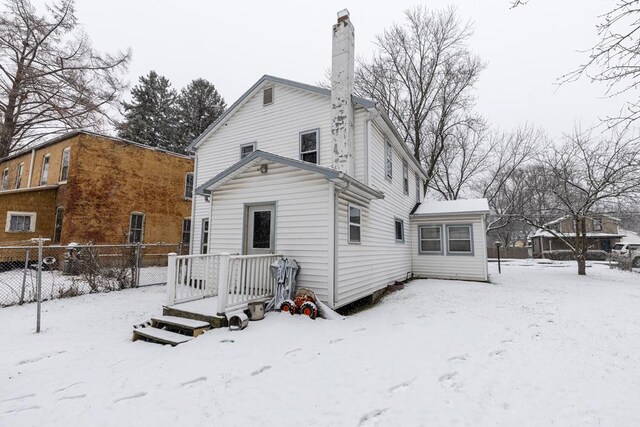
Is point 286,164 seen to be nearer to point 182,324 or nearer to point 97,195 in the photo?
point 182,324

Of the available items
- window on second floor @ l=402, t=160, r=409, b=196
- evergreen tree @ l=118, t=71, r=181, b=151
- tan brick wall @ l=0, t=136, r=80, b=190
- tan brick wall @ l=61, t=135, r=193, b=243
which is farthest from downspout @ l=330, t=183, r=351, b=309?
evergreen tree @ l=118, t=71, r=181, b=151

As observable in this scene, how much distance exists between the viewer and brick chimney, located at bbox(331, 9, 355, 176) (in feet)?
27.5

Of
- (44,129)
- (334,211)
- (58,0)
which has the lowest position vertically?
(334,211)

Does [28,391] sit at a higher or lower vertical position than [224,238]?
lower

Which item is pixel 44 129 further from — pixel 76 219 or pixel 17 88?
pixel 76 219

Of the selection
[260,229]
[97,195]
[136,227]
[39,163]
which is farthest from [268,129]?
[39,163]

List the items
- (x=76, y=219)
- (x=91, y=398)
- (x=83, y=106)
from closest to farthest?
(x=91, y=398), (x=76, y=219), (x=83, y=106)

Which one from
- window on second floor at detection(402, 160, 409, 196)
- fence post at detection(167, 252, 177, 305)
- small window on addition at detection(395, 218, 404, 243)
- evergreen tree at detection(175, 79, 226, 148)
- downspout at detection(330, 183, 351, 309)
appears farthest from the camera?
evergreen tree at detection(175, 79, 226, 148)

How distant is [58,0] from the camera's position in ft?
56.6

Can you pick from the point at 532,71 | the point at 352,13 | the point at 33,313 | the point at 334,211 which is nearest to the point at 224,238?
the point at 334,211

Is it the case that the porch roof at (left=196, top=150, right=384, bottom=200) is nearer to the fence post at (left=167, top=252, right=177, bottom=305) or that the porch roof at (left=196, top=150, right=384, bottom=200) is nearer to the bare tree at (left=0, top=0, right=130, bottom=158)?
the fence post at (left=167, top=252, right=177, bottom=305)

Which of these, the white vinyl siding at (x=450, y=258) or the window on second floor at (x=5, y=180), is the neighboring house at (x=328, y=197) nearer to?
the white vinyl siding at (x=450, y=258)

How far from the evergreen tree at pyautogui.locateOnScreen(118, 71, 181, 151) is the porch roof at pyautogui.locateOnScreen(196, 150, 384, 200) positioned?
2471 cm

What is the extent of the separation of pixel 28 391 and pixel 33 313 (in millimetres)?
4484
